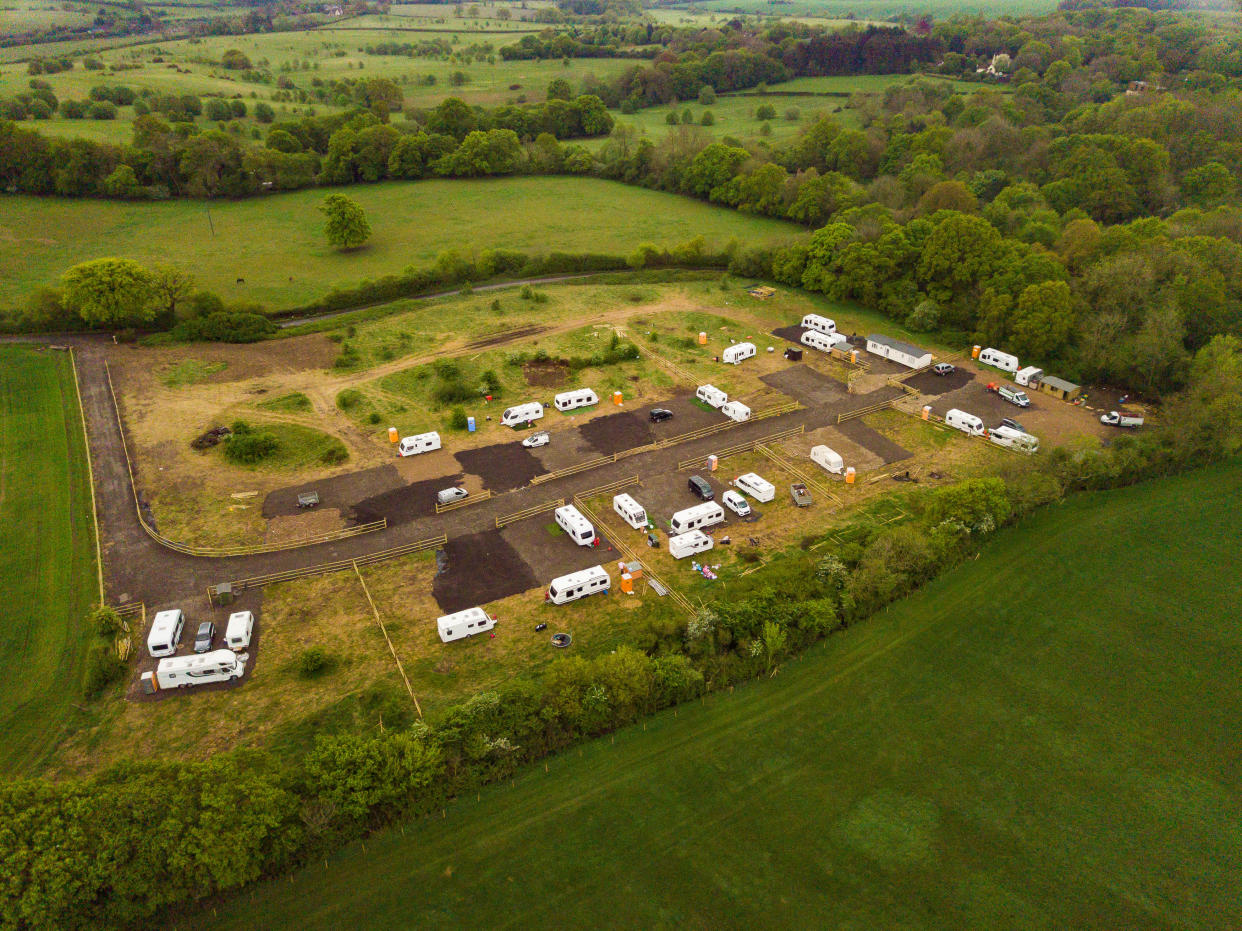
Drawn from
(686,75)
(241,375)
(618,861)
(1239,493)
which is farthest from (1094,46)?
(618,861)

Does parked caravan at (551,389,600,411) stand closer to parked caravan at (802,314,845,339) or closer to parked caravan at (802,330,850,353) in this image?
parked caravan at (802,330,850,353)

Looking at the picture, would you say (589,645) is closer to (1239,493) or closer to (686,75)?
(1239,493)

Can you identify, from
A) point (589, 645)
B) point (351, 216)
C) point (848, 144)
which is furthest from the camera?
point (848, 144)

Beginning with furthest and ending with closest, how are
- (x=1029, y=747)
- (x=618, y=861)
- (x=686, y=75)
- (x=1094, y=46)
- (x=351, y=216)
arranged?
(x=686, y=75)
(x=1094, y=46)
(x=351, y=216)
(x=1029, y=747)
(x=618, y=861)

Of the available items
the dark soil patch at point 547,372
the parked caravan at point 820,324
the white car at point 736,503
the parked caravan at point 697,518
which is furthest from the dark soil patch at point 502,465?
the parked caravan at point 820,324

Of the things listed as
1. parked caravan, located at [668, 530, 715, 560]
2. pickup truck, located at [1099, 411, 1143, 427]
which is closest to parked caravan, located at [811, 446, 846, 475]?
parked caravan, located at [668, 530, 715, 560]

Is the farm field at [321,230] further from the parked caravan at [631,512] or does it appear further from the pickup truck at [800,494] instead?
the parked caravan at [631,512]
